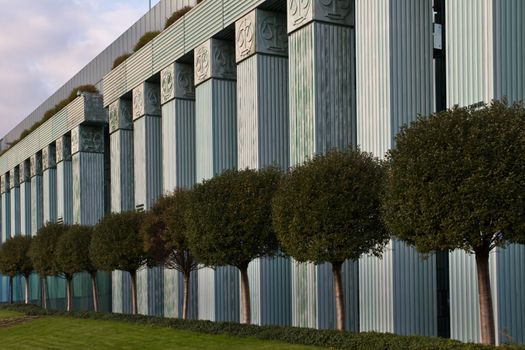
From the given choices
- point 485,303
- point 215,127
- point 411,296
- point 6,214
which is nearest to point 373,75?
point 411,296

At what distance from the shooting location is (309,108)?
1096 inches

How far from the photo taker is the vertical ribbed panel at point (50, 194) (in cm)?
6112

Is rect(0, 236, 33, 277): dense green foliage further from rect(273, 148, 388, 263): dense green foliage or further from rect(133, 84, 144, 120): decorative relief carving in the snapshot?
rect(273, 148, 388, 263): dense green foliage

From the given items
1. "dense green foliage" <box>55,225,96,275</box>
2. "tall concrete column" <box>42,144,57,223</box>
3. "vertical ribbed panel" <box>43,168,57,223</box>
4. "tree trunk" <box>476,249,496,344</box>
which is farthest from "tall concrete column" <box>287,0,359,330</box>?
"tall concrete column" <box>42,144,57,223</box>

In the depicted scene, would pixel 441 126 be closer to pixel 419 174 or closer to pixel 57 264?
pixel 419 174

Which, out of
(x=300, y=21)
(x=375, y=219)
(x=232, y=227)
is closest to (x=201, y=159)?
(x=300, y=21)

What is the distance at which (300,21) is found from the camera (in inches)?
1116

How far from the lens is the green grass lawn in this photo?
886 inches

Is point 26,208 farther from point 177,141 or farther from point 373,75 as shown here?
point 373,75

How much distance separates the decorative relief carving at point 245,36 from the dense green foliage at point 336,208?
12.3m

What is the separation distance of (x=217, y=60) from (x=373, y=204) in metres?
17.4

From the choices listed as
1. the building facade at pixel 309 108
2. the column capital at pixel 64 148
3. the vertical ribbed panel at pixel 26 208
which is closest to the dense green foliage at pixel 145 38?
the building facade at pixel 309 108

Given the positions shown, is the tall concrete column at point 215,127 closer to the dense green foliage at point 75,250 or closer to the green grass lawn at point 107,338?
the green grass lawn at point 107,338

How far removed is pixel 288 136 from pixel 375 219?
40.3 feet
